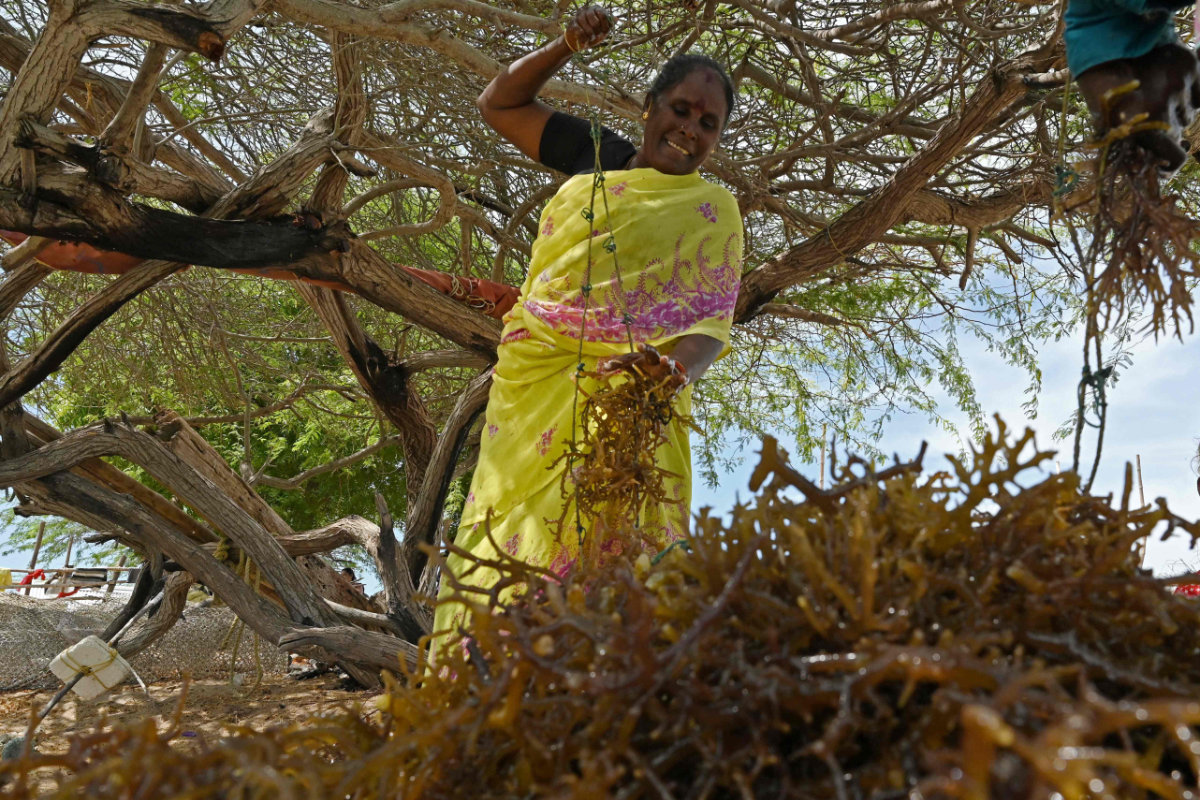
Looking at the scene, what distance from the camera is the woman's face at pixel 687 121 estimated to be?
259 cm

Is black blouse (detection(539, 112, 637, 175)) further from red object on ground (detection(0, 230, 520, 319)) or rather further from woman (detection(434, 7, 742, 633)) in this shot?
red object on ground (detection(0, 230, 520, 319))

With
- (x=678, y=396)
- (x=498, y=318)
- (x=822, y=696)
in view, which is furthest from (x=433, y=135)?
(x=822, y=696)

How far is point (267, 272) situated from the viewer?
4258mm

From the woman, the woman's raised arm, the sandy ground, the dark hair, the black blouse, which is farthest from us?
the sandy ground

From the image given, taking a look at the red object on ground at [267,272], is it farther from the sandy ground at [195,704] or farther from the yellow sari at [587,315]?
the yellow sari at [587,315]

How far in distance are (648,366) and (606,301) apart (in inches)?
20.2

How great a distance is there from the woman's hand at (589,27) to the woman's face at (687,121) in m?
0.23

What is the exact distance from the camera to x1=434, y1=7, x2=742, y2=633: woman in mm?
2338

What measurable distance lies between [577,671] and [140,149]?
184 inches

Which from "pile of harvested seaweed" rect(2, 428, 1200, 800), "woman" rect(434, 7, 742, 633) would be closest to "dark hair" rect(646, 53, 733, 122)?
"woman" rect(434, 7, 742, 633)

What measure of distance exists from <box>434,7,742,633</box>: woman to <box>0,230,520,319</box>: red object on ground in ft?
6.86

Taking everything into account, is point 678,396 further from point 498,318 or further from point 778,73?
point 778,73

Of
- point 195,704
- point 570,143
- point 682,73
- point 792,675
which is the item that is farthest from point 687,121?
point 195,704

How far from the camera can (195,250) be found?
3928 mm
